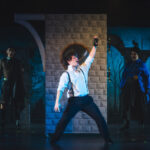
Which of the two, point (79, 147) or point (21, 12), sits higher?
point (21, 12)

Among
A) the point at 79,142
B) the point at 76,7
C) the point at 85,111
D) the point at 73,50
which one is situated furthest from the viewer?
the point at 76,7

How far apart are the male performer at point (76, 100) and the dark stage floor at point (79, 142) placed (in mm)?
268

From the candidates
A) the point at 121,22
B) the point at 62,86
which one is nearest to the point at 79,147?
the point at 62,86

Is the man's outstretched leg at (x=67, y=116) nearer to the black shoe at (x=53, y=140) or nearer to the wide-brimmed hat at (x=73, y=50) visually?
the black shoe at (x=53, y=140)

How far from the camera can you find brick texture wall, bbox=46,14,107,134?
22.0 ft

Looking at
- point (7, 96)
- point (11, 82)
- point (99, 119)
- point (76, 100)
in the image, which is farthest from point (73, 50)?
point (7, 96)

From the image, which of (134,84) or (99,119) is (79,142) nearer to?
(99,119)

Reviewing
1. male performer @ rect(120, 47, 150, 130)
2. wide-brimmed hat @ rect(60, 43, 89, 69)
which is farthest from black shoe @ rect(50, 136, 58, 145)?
male performer @ rect(120, 47, 150, 130)

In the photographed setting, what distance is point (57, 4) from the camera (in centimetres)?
707

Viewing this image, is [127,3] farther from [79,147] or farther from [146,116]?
[79,147]

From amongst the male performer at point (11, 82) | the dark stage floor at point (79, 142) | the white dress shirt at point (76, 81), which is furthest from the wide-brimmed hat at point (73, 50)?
the dark stage floor at point (79, 142)

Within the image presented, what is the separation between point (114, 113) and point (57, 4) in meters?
3.54

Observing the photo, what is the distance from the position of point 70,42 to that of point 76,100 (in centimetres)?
183

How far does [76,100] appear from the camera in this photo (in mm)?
5383
